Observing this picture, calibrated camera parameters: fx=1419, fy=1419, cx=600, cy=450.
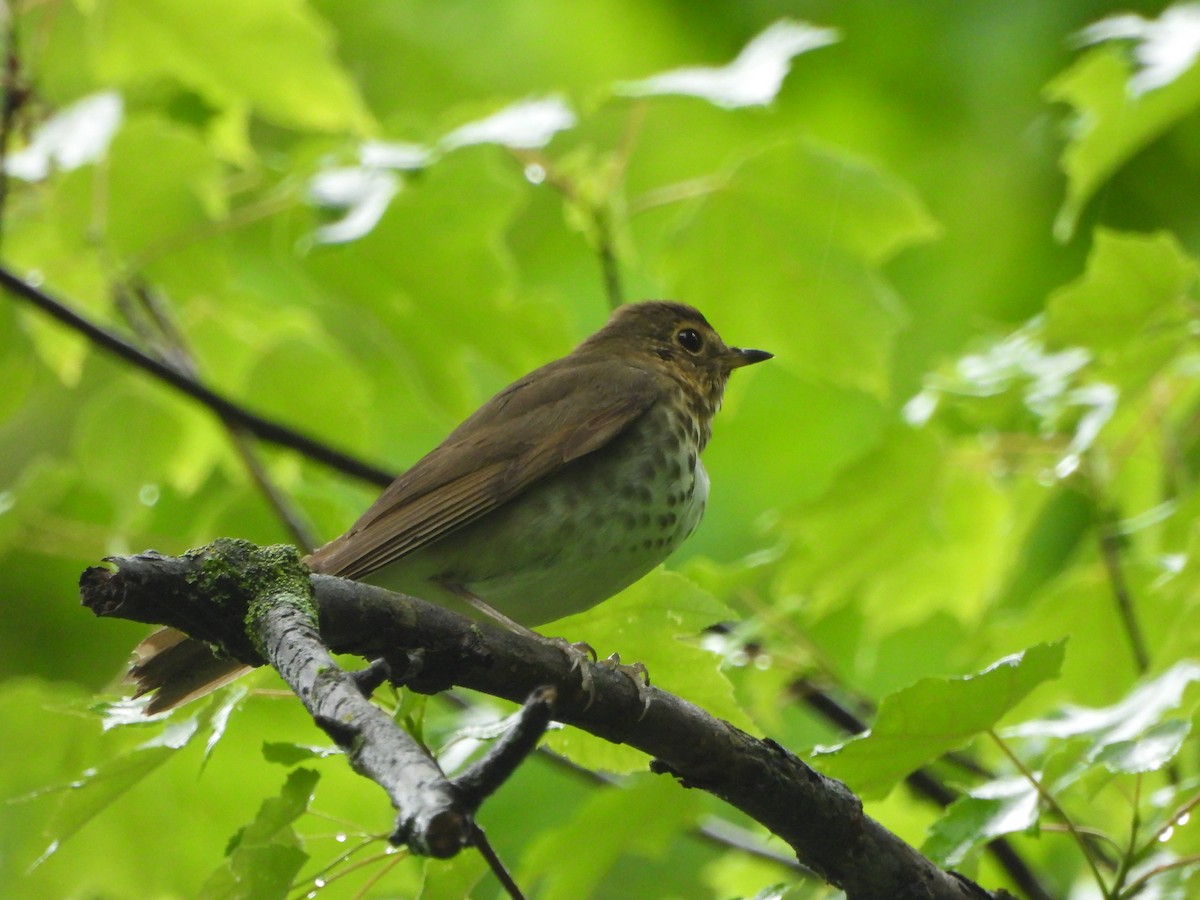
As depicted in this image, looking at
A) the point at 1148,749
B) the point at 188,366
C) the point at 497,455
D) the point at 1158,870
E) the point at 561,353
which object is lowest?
the point at 1158,870

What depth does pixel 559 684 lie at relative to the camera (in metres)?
2.21

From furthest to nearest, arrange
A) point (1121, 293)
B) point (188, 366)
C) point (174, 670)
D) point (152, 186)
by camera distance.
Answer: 1. point (188, 366)
2. point (152, 186)
3. point (1121, 293)
4. point (174, 670)

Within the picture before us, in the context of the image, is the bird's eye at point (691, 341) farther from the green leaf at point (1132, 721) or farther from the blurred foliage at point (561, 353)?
the green leaf at point (1132, 721)

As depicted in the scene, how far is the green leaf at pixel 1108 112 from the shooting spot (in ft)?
11.3

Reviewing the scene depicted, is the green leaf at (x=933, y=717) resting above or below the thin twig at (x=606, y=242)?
below

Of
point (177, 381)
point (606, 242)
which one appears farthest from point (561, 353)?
point (177, 381)

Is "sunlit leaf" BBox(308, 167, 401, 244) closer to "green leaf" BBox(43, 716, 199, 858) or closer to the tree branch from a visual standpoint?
"green leaf" BBox(43, 716, 199, 858)

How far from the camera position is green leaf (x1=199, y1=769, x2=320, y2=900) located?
7.47ft

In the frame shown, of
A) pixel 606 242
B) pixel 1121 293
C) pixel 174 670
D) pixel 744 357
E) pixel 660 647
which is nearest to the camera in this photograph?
pixel 174 670

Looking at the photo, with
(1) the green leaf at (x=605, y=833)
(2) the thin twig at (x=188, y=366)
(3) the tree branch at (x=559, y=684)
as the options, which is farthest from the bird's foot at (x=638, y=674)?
(2) the thin twig at (x=188, y=366)

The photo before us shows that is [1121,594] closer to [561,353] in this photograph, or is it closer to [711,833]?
[711,833]

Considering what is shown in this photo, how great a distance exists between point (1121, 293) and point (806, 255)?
0.87 m

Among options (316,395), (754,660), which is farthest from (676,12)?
(754,660)

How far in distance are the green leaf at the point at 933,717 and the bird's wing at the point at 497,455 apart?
100 centimetres
